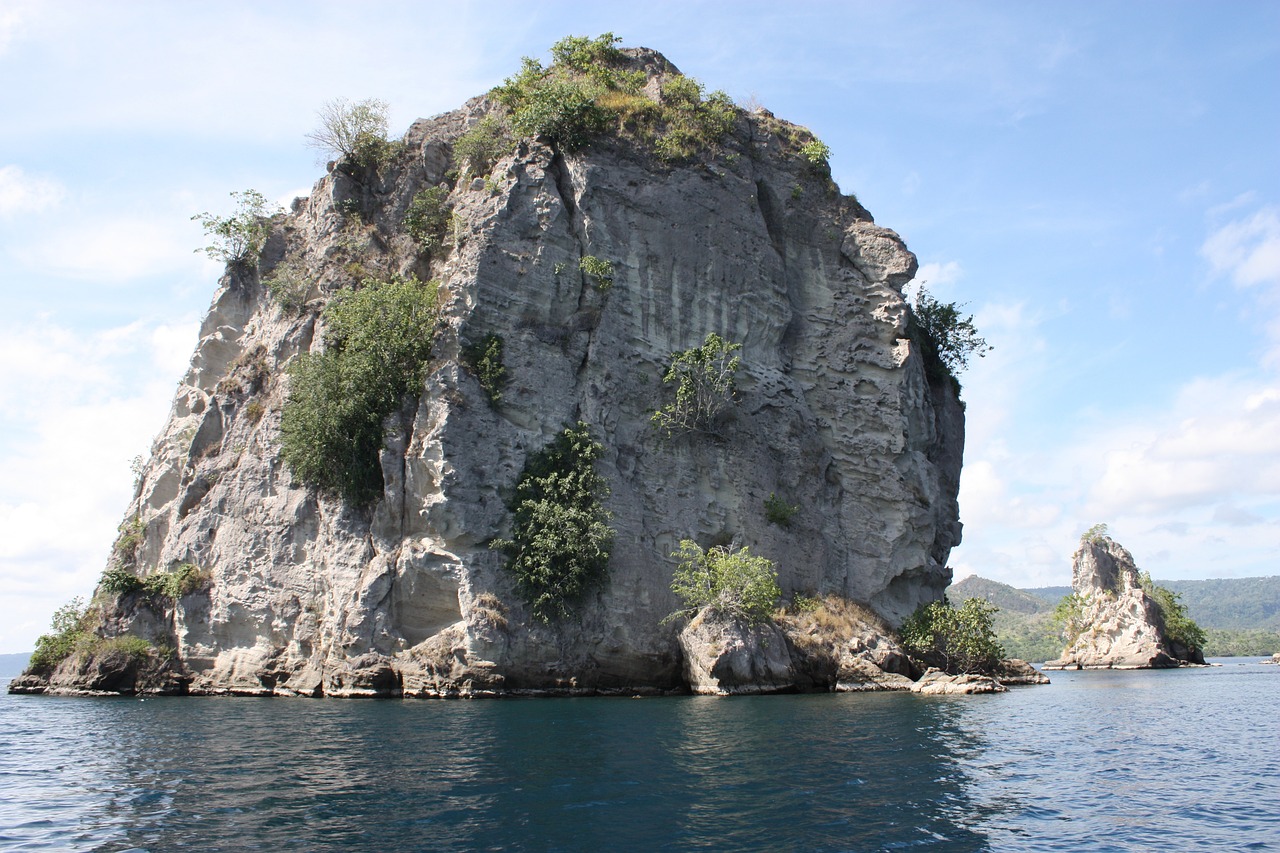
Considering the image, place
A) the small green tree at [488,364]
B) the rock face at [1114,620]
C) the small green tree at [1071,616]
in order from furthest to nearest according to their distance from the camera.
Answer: the small green tree at [1071,616] < the rock face at [1114,620] < the small green tree at [488,364]

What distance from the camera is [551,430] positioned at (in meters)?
41.0

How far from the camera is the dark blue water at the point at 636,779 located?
14344 millimetres

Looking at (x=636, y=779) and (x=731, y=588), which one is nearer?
(x=636, y=779)

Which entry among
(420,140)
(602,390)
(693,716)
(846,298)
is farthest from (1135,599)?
(420,140)

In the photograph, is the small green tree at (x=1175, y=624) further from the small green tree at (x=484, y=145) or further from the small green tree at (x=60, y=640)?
the small green tree at (x=60, y=640)

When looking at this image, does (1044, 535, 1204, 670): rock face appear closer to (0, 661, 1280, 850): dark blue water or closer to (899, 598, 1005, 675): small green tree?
(899, 598, 1005, 675): small green tree

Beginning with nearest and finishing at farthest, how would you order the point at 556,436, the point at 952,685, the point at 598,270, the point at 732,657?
the point at 732,657 → the point at 952,685 → the point at 556,436 → the point at 598,270

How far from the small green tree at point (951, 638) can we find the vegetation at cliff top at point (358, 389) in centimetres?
2760

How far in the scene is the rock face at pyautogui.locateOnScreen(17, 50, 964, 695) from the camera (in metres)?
37.8

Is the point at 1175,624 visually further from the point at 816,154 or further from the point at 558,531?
the point at 558,531

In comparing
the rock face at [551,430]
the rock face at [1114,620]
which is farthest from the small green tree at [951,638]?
the rock face at [1114,620]

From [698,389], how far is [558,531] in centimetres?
1132

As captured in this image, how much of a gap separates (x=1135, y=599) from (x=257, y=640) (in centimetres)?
7413

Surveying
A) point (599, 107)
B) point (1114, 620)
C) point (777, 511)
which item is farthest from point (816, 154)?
point (1114, 620)
